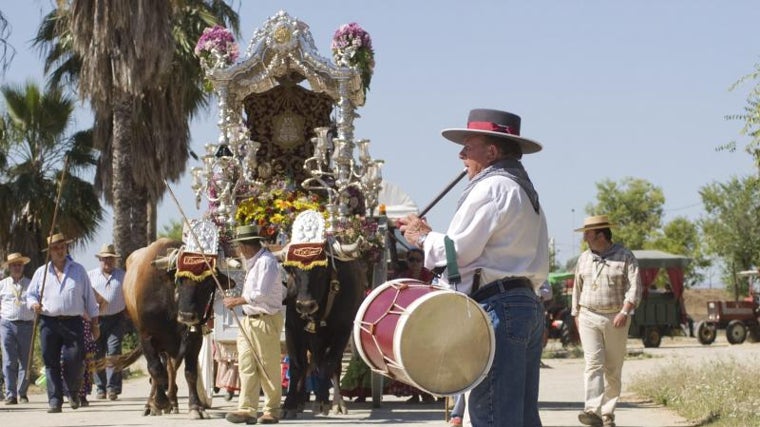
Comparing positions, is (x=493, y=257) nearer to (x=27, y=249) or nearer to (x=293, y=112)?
(x=293, y=112)

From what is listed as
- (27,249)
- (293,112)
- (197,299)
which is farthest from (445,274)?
(27,249)

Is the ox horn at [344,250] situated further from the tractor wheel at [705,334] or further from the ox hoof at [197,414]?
the tractor wheel at [705,334]

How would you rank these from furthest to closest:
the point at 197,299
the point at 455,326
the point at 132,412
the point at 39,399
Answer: the point at 39,399 → the point at 132,412 → the point at 197,299 → the point at 455,326

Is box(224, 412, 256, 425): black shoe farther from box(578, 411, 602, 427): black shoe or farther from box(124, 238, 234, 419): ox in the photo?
box(578, 411, 602, 427): black shoe

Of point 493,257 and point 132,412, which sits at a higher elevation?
point 493,257

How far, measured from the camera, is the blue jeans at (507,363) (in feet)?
23.4

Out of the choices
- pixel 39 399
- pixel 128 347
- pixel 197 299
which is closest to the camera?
pixel 197 299

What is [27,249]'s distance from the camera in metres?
32.8

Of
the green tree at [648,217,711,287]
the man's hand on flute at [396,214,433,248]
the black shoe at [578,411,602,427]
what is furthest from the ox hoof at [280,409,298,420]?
the green tree at [648,217,711,287]

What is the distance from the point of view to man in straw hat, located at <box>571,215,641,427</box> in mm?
13727

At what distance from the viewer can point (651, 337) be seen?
36594 millimetres

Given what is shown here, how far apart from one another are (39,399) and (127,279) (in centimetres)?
424

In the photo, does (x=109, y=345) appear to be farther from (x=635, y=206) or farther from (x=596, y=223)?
(x=635, y=206)

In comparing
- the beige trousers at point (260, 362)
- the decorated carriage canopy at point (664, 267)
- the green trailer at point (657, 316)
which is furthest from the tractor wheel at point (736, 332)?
the beige trousers at point (260, 362)
